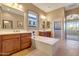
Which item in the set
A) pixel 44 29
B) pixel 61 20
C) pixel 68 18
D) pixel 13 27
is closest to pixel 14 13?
pixel 13 27

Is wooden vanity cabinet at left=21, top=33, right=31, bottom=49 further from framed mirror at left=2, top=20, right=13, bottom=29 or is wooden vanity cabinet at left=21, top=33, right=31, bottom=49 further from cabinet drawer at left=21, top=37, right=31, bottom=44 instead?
framed mirror at left=2, top=20, right=13, bottom=29

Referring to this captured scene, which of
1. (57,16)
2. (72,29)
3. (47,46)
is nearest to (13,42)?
(47,46)

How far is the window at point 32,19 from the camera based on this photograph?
4900 mm

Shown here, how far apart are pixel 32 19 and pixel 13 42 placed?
2.32 m

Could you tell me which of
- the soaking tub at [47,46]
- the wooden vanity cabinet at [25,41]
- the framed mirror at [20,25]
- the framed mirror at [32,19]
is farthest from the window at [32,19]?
the soaking tub at [47,46]

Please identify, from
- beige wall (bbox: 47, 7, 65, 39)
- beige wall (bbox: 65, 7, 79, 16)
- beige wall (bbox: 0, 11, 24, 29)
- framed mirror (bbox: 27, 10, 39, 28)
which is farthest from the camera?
beige wall (bbox: 65, 7, 79, 16)

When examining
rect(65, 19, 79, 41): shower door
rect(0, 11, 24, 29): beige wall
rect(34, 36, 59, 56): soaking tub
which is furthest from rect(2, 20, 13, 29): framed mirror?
rect(65, 19, 79, 41): shower door

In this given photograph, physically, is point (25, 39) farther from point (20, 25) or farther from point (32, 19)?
point (32, 19)

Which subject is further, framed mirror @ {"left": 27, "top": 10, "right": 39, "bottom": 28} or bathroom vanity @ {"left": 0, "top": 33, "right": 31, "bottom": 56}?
framed mirror @ {"left": 27, "top": 10, "right": 39, "bottom": 28}

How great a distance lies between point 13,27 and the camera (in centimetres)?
377

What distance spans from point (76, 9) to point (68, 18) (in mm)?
923

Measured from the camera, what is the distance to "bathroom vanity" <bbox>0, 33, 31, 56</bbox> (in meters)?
2.71

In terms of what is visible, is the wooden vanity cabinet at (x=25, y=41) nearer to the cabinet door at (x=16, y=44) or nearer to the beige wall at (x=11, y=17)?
the cabinet door at (x=16, y=44)

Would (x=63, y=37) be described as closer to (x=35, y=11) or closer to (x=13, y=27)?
(x=35, y=11)
